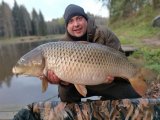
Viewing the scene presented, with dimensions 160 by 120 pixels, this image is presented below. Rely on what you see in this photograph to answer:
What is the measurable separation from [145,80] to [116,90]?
621 mm

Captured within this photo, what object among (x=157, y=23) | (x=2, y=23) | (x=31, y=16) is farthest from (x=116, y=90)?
(x=31, y=16)

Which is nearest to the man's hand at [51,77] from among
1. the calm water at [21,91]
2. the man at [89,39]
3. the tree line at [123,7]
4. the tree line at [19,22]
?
the man at [89,39]

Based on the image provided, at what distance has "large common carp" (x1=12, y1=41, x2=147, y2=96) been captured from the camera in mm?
2699

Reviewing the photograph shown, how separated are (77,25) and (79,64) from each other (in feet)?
2.05

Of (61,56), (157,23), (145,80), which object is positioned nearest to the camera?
(61,56)

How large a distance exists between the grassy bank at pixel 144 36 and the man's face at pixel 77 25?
2065 millimetres

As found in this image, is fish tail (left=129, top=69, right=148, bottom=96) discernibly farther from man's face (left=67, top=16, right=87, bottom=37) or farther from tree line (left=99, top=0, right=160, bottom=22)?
tree line (left=99, top=0, right=160, bottom=22)

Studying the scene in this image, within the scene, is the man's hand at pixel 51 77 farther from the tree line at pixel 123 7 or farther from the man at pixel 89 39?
the tree line at pixel 123 7

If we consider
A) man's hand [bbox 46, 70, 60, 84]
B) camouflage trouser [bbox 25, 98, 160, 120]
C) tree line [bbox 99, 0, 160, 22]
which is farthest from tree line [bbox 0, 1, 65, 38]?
man's hand [bbox 46, 70, 60, 84]

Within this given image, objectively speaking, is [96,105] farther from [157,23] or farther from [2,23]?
[2,23]

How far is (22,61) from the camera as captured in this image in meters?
2.85

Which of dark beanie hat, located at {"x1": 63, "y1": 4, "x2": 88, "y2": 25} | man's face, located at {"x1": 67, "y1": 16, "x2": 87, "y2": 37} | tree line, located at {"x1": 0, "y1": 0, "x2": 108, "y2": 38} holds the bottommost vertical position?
tree line, located at {"x1": 0, "y1": 0, "x2": 108, "y2": 38}

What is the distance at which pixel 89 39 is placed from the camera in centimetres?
339

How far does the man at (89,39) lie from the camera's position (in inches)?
128
